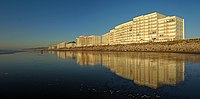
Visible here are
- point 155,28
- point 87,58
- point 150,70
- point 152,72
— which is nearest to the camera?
point 152,72

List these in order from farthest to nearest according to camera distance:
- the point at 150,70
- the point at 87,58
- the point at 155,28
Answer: the point at 155,28
the point at 87,58
the point at 150,70

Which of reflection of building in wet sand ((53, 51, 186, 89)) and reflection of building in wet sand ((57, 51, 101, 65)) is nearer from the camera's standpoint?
reflection of building in wet sand ((53, 51, 186, 89))

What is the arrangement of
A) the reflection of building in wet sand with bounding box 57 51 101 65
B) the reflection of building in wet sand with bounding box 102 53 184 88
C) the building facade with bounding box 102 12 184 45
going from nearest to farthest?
the reflection of building in wet sand with bounding box 102 53 184 88, the reflection of building in wet sand with bounding box 57 51 101 65, the building facade with bounding box 102 12 184 45

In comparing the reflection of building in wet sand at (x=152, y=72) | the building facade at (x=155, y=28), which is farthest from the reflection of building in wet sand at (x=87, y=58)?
the building facade at (x=155, y=28)

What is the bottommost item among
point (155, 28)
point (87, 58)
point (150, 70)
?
point (87, 58)

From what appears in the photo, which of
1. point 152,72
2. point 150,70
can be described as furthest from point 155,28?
point 152,72

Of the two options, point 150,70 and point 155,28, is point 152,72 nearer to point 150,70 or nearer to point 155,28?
point 150,70

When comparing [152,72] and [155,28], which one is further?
[155,28]

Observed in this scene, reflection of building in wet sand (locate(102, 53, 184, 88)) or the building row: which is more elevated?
the building row

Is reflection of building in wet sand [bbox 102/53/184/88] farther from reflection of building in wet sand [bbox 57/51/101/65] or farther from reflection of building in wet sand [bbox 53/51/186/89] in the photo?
reflection of building in wet sand [bbox 57/51/101/65]

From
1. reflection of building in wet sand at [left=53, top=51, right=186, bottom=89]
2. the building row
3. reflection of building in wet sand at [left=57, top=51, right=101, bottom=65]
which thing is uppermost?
the building row

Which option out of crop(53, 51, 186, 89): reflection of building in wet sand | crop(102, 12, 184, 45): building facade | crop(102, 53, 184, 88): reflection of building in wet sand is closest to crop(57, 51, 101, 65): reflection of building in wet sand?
crop(53, 51, 186, 89): reflection of building in wet sand

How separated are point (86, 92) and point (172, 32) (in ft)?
446

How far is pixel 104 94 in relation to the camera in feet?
37.9
